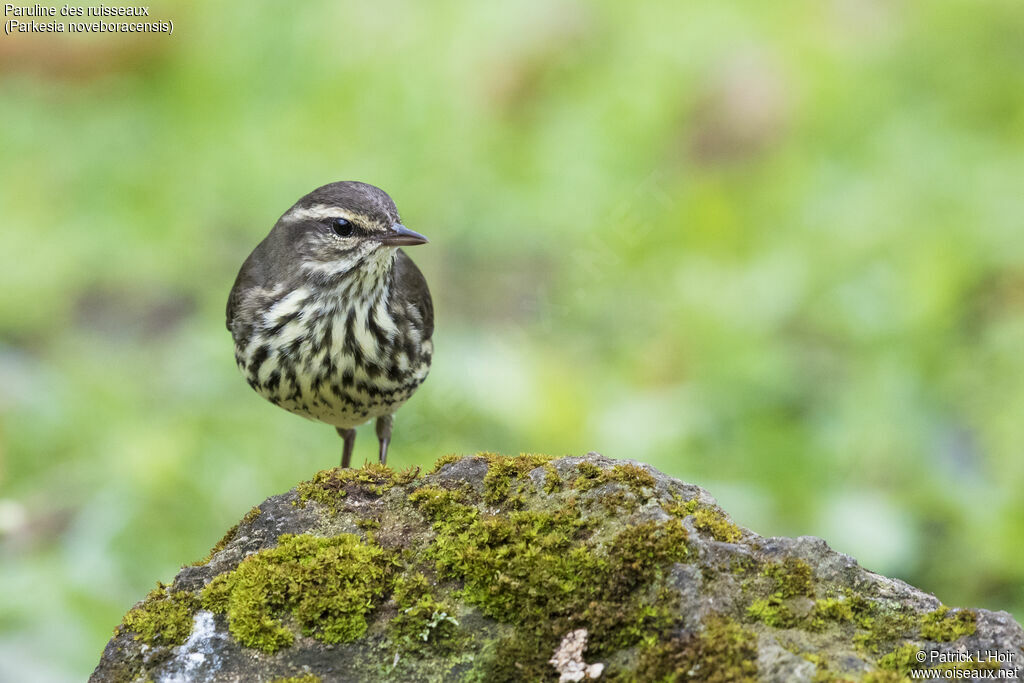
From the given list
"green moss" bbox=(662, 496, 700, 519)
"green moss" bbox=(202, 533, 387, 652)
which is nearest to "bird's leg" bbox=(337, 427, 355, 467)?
"green moss" bbox=(202, 533, 387, 652)

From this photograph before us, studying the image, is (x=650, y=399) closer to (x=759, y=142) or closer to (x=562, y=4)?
(x=759, y=142)

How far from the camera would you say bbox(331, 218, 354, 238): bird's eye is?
4531 millimetres

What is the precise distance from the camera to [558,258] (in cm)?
759

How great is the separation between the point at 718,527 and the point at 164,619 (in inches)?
52.6

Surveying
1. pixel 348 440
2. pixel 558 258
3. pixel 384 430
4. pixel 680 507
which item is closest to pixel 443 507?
pixel 680 507

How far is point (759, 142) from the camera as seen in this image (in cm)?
804

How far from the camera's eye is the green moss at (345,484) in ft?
10.2

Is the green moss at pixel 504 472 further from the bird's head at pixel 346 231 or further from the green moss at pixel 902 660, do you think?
the bird's head at pixel 346 231

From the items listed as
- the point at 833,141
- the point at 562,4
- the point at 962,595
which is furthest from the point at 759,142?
the point at 962,595

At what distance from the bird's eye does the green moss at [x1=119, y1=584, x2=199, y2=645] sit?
196cm

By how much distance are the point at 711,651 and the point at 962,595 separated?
3.10 m

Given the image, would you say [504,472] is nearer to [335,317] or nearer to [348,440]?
[335,317]

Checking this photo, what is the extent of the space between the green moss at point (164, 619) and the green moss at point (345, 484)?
15.9 inches

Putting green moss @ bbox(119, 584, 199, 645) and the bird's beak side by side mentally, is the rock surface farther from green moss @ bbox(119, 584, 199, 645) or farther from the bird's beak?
the bird's beak
